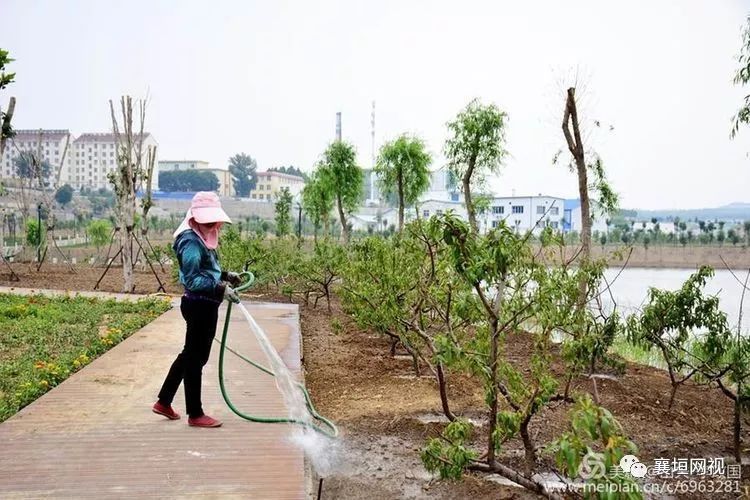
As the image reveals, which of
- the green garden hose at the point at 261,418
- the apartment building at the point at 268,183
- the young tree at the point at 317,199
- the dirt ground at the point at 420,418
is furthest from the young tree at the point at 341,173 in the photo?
the apartment building at the point at 268,183

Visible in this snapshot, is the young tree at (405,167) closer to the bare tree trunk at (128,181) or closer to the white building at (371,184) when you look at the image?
the white building at (371,184)

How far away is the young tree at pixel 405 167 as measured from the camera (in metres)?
19.9

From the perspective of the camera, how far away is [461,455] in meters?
3.39

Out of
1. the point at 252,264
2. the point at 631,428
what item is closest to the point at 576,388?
the point at 631,428

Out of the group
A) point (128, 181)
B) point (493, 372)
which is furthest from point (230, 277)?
point (128, 181)

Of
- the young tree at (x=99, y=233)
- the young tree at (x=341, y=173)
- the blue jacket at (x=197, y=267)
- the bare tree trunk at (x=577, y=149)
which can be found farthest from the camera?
the young tree at (x=99, y=233)

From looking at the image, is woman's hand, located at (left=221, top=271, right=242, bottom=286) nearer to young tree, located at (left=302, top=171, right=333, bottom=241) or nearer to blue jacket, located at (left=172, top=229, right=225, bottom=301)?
blue jacket, located at (left=172, top=229, right=225, bottom=301)

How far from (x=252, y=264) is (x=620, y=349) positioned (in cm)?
744

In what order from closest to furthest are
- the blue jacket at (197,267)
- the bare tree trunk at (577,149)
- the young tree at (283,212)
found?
1. the blue jacket at (197,267)
2. the bare tree trunk at (577,149)
3. the young tree at (283,212)

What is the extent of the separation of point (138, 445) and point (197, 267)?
118 cm

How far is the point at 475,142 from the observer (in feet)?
47.7

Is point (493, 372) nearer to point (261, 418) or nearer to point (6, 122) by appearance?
point (261, 418)

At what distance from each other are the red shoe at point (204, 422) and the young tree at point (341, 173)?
19.8 meters
